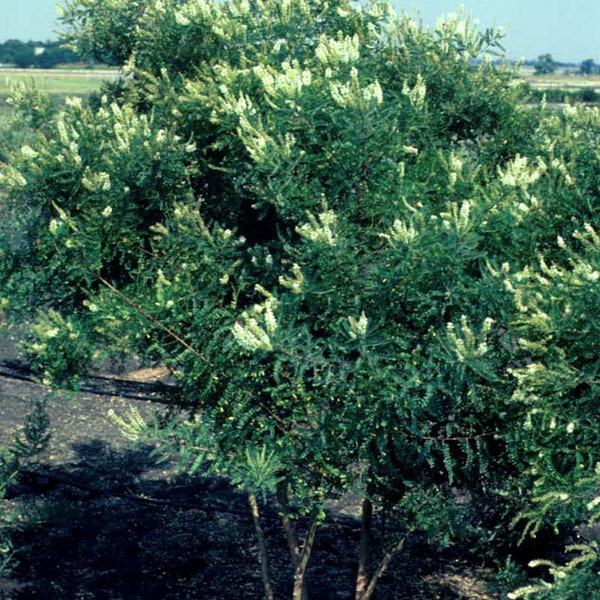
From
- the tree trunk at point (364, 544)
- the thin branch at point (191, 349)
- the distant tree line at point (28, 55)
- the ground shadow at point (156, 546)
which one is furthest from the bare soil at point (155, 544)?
the distant tree line at point (28, 55)

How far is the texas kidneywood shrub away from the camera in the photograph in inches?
246

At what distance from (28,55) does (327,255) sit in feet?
442

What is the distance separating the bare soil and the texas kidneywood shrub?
4.91 metres

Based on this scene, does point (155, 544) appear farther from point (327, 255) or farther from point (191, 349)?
point (327, 255)

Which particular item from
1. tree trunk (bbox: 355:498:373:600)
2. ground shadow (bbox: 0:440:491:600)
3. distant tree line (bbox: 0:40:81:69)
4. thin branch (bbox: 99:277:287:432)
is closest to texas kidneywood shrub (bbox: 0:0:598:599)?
thin branch (bbox: 99:277:287:432)

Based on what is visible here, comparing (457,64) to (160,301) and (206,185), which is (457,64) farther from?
(160,301)

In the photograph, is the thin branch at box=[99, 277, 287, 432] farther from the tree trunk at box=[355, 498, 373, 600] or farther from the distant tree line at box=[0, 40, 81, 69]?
the distant tree line at box=[0, 40, 81, 69]

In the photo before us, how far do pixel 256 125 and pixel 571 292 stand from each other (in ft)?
9.50

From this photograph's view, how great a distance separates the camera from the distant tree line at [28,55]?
418ft

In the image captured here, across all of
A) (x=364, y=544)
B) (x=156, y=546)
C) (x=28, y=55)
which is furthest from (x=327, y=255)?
(x=28, y=55)

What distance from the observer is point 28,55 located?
425 feet

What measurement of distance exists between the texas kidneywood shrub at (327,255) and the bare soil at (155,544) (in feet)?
16.1

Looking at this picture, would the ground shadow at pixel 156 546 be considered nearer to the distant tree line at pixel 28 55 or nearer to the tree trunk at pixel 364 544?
the tree trunk at pixel 364 544

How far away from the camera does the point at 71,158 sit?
24.6ft
